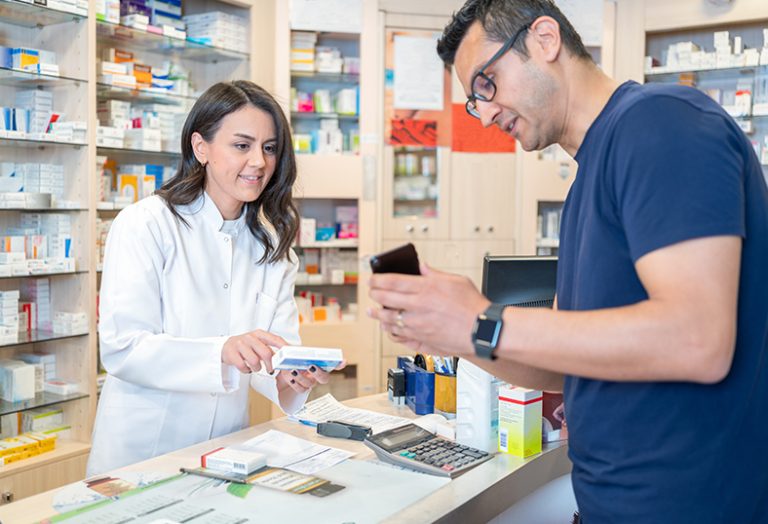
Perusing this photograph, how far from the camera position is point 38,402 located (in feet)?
12.9

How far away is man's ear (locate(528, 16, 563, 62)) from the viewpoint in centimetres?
136

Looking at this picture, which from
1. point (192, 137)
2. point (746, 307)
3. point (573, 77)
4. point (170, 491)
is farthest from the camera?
point (192, 137)

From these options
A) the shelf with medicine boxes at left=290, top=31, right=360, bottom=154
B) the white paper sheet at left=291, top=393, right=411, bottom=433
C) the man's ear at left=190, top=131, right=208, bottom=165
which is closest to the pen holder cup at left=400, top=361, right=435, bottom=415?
the white paper sheet at left=291, top=393, right=411, bottom=433

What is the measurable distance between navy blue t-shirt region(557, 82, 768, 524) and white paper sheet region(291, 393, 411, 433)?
1068mm

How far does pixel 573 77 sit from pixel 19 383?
343 centimetres

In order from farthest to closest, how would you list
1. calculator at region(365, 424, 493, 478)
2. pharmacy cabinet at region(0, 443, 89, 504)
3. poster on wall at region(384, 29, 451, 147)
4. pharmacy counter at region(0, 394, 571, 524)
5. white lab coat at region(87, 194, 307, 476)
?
1. poster on wall at region(384, 29, 451, 147)
2. pharmacy cabinet at region(0, 443, 89, 504)
3. white lab coat at region(87, 194, 307, 476)
4. calculator at region(365, 424, 493, 478)
5. pharmacy counter at region(0, 394, 571, 524)

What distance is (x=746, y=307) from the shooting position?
1.18 m

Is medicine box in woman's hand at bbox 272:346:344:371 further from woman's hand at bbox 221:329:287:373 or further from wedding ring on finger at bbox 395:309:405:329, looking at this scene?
wedding ring on finger at bbox 395:309:405:329

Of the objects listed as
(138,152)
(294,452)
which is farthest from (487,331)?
(138,152)

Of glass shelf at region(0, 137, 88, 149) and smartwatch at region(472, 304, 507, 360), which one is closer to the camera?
smartwatch at region(472, 304, 507, 360)

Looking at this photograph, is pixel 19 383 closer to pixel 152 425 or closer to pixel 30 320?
pixel 30 320

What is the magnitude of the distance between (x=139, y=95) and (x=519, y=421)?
11.0ft

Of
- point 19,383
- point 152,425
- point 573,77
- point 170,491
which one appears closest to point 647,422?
point 573,77

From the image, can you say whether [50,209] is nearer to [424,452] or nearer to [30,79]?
[30,79]
